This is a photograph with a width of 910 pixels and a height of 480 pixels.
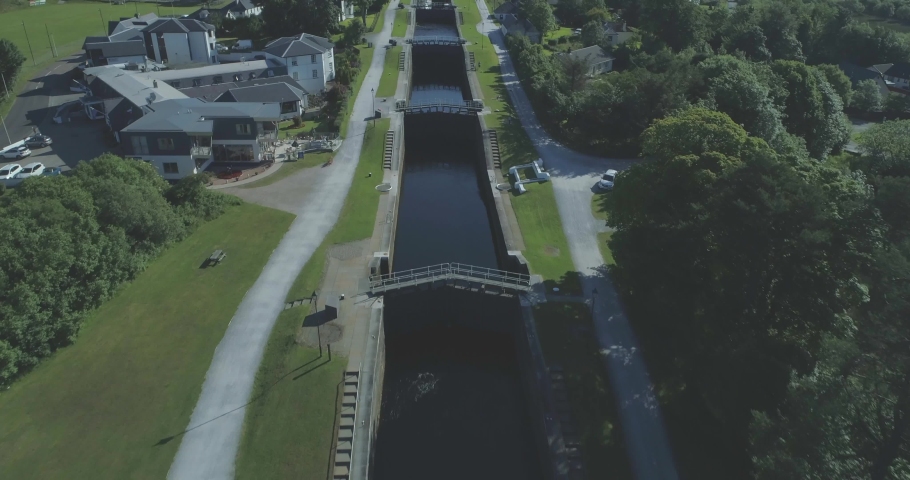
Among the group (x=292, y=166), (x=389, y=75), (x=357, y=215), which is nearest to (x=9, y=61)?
(x=292, y=166)

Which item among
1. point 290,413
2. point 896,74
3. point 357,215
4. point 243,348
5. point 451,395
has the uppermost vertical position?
point 896,74

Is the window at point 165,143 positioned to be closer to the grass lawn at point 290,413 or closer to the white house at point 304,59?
the grass lawn at point 290,413

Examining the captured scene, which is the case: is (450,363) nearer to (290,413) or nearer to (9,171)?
(290,413)

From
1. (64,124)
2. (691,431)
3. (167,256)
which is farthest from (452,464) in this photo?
(64,124)

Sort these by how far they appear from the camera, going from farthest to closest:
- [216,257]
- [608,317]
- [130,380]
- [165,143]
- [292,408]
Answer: [165,143] < [216,257] < [608,317] < [130,380] < [292,408]

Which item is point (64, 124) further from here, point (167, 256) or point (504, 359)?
point (504, 359)
